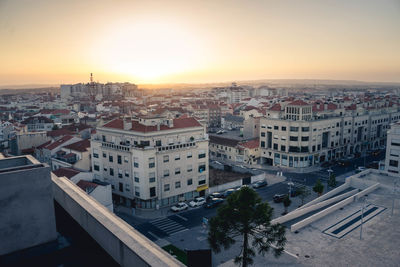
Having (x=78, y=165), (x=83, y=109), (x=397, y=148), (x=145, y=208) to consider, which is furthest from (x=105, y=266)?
(x=83, y=109)

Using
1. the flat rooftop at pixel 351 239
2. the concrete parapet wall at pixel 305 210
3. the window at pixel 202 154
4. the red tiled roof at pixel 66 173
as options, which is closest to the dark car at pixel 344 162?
the concrete parapet wall at pixel 305 210

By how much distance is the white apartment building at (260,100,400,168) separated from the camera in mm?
68438

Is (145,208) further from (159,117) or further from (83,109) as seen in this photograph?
(83,109)

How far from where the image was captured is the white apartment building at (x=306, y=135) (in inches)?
2694

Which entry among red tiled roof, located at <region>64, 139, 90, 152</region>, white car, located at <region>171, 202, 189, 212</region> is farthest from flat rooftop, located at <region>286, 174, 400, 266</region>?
red tiled roof, located at <region>64, 139, 90, 152</region>

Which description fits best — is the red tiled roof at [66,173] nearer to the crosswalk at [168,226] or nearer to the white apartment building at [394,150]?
the crosswalk at [168,226]

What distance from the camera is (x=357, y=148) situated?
83.7 metres

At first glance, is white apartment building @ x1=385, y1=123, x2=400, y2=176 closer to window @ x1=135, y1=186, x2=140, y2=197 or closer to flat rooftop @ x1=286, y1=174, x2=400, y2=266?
flat rooftop @ x1=286, y1=174, x2=400, y2=266

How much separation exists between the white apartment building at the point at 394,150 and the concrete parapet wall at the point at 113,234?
5334 centimetres

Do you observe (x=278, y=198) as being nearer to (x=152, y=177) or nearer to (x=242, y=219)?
(x=152, y=177)

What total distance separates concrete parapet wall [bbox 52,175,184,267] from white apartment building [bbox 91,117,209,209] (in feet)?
101

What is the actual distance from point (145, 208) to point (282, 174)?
3110 centimetres

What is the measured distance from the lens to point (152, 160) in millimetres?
45062

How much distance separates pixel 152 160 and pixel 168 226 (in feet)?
31.8
